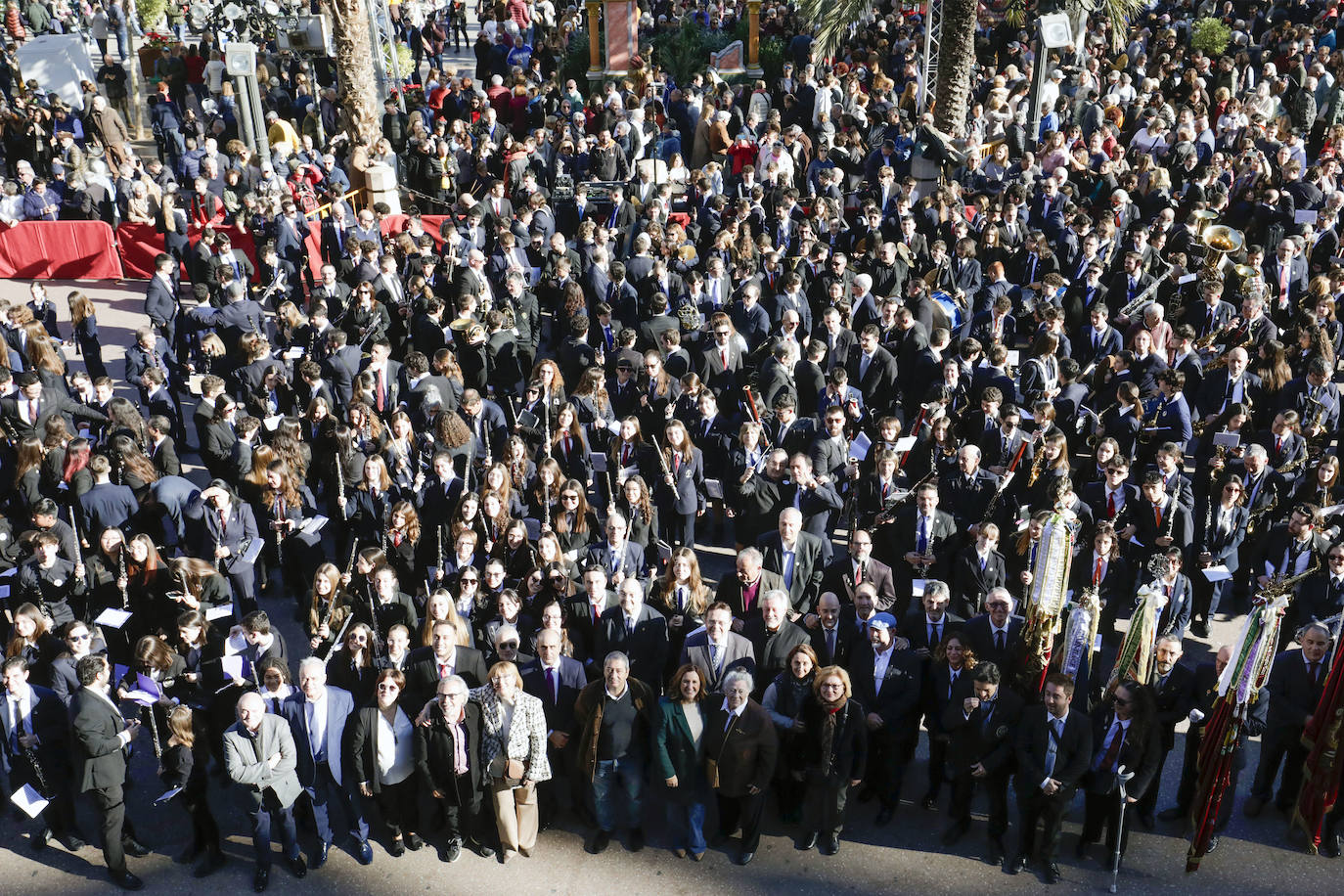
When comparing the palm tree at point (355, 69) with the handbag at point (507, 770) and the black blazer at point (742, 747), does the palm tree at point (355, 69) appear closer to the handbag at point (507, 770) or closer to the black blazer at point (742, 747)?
the handbag at point (507, 770)

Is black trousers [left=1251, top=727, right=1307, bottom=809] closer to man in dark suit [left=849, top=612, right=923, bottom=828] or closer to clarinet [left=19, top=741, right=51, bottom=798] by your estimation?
man in dark suit [left=849, top=612, right=923, bottom=828]

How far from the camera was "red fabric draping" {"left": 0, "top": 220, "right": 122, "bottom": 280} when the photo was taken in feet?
50.3

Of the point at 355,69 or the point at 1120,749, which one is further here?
the point at 355,69

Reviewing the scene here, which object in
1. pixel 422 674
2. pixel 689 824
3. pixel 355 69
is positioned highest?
pixel 355 69

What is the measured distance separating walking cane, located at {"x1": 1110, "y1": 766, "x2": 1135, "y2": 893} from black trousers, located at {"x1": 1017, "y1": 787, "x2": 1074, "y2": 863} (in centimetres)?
25

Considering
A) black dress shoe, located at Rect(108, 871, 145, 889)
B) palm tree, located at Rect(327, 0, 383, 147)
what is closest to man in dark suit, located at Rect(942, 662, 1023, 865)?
black dress shoe, located at Rect(108, 871, 145, 889)

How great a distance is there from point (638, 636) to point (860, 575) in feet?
4.83

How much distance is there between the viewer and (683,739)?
6207 mm

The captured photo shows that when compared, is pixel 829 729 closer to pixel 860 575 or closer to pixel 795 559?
pixel 860 575

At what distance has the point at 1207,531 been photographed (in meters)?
8.11

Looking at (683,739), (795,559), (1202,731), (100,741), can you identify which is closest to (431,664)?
(683,739)

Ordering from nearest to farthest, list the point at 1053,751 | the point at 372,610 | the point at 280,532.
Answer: the point at 1053,751 → the point at 372,610 → the point at 280,532

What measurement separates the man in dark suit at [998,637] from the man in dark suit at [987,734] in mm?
365

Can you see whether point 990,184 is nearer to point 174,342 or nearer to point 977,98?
point 977,98
